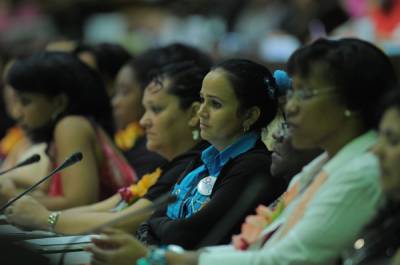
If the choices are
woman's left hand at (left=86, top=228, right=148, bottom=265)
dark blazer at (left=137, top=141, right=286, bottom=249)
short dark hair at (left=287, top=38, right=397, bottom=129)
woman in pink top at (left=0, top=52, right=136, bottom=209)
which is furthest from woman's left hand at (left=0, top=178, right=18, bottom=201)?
short dark hair at (left=287, top=38, right=397, bottom=129)

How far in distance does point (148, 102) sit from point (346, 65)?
141 cm

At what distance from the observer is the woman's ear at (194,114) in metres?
3.84

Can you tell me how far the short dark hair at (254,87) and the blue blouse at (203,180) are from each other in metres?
0.08

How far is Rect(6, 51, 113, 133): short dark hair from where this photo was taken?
452 centimetres

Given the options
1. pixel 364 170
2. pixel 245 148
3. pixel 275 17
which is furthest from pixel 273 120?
pixel 275 17

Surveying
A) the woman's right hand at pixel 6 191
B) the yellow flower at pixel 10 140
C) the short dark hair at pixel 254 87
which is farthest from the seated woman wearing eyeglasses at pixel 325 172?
the yellow flower at pixel 10 140

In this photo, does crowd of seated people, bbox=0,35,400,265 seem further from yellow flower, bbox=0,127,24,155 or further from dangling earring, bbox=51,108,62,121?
yellow flower, bbox=0,127,24,155

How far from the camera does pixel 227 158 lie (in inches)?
127

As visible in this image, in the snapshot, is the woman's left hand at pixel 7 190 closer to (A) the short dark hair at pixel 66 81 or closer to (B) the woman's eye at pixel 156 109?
(A) the short dark hair at pixel 66 81

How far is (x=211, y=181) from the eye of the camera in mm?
3248

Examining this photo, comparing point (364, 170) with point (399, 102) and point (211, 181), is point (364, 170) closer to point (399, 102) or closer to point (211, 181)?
point (399, 102)

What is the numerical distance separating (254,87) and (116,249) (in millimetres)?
759

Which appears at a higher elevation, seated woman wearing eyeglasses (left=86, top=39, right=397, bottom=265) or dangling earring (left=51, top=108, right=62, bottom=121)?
dangling earring (left=51, top=108, right=62, bottom=121)

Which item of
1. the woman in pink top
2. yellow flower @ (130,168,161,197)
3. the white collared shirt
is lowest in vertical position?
the white collared shirt
